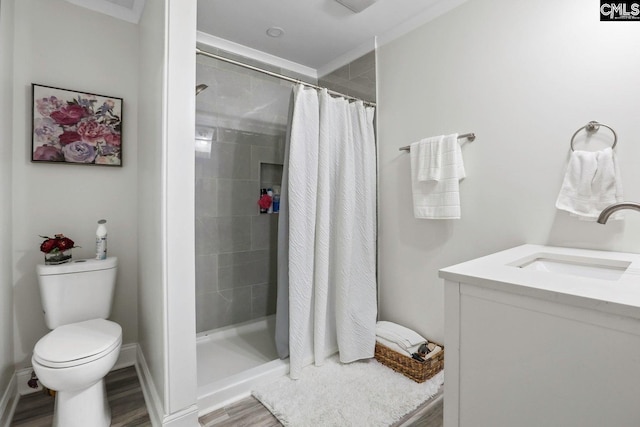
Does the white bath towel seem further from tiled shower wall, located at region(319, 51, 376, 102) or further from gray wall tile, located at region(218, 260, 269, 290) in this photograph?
tiled shower wall, located at region(319, 51, 376, 102)

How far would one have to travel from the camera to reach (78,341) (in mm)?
1398

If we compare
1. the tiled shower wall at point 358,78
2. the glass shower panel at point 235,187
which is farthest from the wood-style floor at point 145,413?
the tiled shower wall at point 358,78

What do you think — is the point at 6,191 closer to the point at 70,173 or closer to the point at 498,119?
the point at 70,173

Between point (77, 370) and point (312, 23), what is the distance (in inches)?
98.3

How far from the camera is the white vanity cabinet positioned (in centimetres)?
60

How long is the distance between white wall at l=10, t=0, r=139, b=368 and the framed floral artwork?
0.05 m

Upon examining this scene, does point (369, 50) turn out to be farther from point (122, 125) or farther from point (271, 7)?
point (122, 125)

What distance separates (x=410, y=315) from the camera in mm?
2152

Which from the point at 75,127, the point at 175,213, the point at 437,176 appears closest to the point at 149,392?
the point at 175,213

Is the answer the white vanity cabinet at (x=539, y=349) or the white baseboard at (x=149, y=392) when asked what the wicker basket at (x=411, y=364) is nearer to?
the white vanity cabinet at (x=539, y=349)

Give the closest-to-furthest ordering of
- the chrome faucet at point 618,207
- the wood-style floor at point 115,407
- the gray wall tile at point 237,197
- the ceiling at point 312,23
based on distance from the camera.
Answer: the chrome faucet at point 618,207 → the wood-style floor at point 115,407 → the ceiling at point 312,23 → the gray wall tile at point 237,197

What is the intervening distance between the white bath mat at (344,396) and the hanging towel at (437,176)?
1.04m

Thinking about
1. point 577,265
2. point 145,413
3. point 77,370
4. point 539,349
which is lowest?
point 145,413

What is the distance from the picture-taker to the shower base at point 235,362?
1596 millimetres
